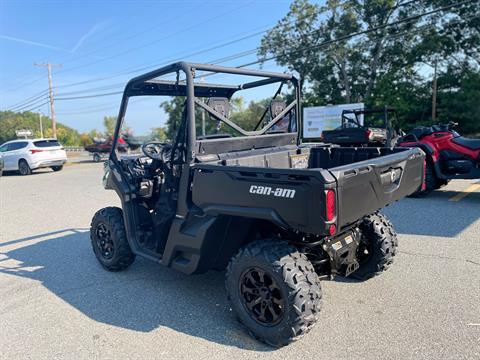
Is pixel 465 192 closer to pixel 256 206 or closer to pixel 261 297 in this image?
pixel 261 297

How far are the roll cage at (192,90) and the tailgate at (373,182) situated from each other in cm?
124

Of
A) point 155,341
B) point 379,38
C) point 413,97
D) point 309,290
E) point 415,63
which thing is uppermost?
point 379,38

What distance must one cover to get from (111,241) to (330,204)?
8.96ft

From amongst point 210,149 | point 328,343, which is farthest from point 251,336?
point 210,149

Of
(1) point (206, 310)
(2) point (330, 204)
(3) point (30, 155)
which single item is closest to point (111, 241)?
(1) point (206, 310)

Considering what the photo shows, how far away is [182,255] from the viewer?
10.7 feet

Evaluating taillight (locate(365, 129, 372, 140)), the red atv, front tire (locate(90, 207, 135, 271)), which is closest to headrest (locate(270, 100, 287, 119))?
front tire (locate(90, 207, 135, 271))

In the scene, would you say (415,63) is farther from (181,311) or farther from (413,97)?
(181,311)

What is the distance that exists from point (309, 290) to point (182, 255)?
1178 millimetres

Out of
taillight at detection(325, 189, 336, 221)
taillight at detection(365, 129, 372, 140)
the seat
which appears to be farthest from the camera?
taillight at detection(365, 129, 372, 140)

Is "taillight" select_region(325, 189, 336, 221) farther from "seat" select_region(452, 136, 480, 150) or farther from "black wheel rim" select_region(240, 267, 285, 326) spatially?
"seat" select_region(452, 136, 480, 150)

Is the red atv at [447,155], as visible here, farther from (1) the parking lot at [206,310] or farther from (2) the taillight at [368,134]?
(2) the taillight at [368,134]

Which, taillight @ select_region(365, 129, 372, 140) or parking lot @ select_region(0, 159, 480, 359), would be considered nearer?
parking lot @ select_region(0, 159, 480, 359)

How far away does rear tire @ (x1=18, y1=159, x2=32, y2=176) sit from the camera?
16.3 metres
